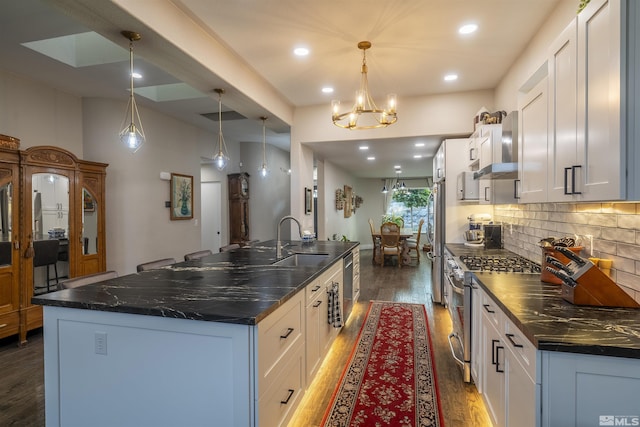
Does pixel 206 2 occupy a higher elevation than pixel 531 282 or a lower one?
higher

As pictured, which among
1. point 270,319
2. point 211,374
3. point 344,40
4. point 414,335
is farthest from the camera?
point 414,335

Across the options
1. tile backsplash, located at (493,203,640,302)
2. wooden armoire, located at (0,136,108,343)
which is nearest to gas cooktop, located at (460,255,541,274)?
tile backsplash, located at (493,203,640,302)

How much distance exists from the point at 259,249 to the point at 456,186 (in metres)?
2.57

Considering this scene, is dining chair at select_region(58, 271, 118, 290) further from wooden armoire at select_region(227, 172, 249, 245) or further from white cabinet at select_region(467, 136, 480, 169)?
wooden armoire at select_region(227, 172, 249, 245)

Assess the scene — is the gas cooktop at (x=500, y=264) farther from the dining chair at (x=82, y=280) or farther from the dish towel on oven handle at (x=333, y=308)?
the dining chair at (x=82, y=280)

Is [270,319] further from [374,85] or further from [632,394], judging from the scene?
[374,85]

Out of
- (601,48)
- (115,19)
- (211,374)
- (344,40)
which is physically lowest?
(211,374)

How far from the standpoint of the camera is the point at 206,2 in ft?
7.90

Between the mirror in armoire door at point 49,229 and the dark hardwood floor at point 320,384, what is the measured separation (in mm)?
635

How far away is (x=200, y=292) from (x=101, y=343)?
0.50 metres

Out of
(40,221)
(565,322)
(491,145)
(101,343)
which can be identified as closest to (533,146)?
(491,145)

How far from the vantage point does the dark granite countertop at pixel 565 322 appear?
44.6 inches

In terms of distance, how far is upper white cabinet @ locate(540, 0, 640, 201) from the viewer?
3.93ft

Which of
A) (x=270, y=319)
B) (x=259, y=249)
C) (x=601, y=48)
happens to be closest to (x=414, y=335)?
(x=259, y=249)
